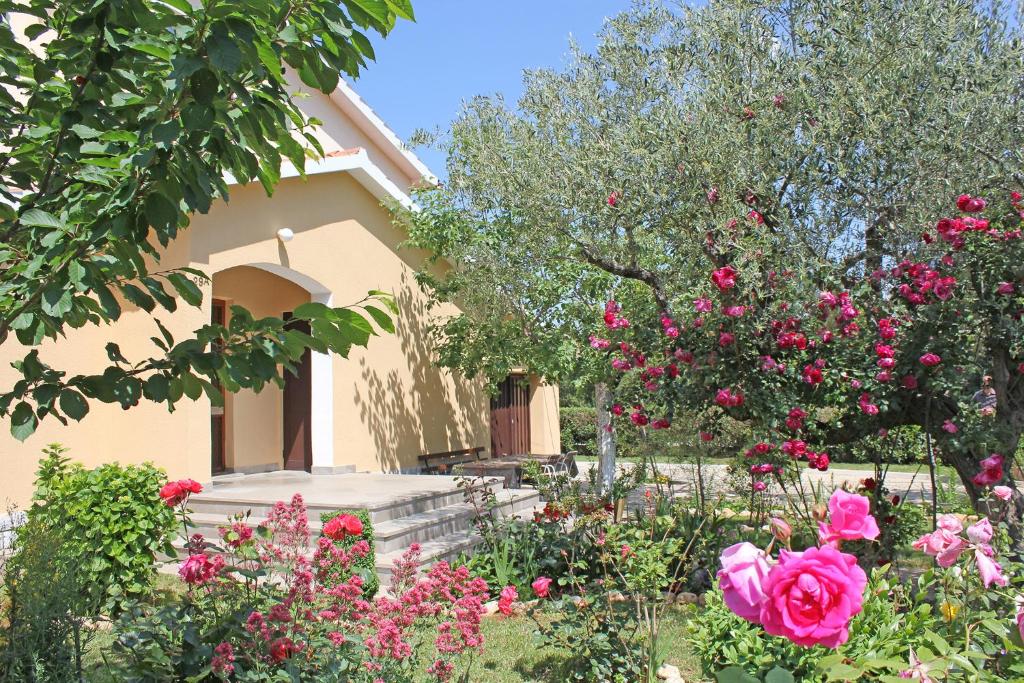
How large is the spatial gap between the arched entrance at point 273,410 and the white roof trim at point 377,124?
4.98 m

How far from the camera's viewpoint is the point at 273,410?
1281 centimetres

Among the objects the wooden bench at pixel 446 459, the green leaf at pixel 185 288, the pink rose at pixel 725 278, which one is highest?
the pink rose at pixel 725 278

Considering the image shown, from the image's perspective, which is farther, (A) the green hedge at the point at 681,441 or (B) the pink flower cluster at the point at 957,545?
(A) the green hedge at the point at 681,441

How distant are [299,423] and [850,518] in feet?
39.1

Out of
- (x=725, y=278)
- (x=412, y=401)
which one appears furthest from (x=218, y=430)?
(x=725, y=278)

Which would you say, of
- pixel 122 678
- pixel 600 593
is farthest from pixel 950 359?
pixel 122 678

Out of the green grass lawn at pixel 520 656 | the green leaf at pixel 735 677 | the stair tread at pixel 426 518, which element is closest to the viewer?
the green leaf at pixel 735 677

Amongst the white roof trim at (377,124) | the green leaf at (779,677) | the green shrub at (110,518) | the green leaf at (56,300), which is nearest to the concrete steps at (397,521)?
the green shrub at (110,518)

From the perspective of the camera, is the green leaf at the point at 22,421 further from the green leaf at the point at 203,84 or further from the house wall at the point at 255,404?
the house wall at the point at 255,404

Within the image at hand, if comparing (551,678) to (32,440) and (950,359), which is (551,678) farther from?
(32,440)

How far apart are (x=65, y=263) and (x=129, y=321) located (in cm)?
786

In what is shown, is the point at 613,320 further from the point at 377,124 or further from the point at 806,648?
the point at 377,124

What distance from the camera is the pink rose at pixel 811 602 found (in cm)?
129

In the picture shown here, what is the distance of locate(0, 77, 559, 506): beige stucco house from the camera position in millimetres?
8844
